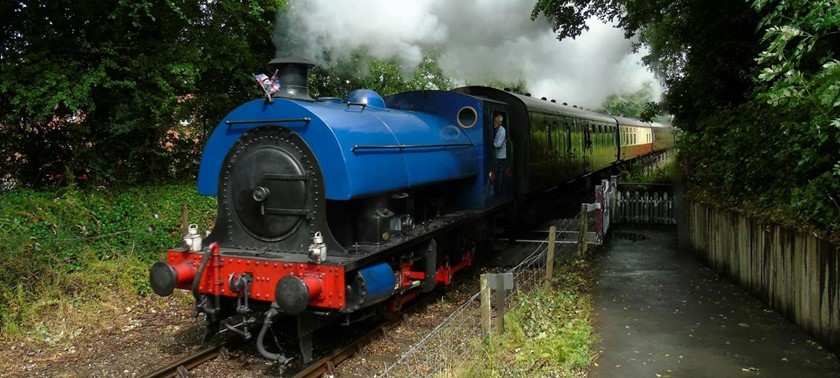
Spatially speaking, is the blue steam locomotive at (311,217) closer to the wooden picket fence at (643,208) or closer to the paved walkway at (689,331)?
the paved walkway at (689,331)

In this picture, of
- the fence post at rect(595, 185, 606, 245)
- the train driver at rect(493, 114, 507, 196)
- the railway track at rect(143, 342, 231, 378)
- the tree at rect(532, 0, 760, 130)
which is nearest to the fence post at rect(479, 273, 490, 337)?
the railway track at rect(143, 342, 231, 378)

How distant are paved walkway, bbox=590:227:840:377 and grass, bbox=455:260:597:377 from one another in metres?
0.19

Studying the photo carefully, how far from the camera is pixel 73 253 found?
861cm

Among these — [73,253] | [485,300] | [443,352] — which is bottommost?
[443,352]

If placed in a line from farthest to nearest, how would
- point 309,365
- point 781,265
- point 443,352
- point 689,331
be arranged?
point 781,265
point 689,331
point 309,365
point 443,352

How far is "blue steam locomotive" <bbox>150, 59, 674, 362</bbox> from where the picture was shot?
5.60 meters

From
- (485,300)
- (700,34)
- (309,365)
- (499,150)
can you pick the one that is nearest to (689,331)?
(485,300)

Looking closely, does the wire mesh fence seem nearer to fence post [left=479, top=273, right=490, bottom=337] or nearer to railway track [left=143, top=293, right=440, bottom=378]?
fence post [left=479, top=273, right=490, bottom=337]

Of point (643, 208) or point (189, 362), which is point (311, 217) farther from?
point (643, 208)

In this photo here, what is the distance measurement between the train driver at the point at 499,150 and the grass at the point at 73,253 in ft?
18.2

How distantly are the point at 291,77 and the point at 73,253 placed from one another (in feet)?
15.3

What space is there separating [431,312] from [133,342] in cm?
358

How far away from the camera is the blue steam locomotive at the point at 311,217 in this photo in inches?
220

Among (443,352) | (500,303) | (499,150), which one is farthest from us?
(499,150)
